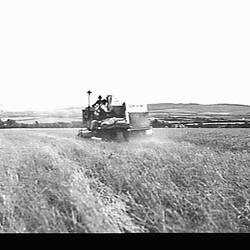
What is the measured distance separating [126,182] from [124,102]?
45 centimetres

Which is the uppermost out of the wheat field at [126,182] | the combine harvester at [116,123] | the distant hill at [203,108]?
the distant hill at [203,108]

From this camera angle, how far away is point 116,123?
1956mm

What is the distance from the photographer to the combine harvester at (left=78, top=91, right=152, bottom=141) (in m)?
1.96

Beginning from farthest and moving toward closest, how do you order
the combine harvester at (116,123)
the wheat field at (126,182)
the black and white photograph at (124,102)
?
the combine harvester at (116,123) → the black and white photograph at (124,102) → the wheat field at (126,182)

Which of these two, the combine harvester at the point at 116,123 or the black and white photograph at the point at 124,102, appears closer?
the black and white photograph at the point at 124,102

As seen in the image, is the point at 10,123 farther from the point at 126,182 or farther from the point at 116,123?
the point at 126,182

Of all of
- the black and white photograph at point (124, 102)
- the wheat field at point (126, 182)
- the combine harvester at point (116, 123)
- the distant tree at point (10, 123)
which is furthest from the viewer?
the distant tree at point (10, 123)

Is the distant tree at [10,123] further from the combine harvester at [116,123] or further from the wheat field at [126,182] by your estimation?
the combine harvester at [116,123]

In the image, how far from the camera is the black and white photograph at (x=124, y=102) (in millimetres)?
1851

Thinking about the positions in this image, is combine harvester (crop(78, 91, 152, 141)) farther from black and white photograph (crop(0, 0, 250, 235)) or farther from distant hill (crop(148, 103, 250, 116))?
distant hill (crop(148, 103, 250, 116))

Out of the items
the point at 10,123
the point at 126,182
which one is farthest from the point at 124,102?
the point at 10,123

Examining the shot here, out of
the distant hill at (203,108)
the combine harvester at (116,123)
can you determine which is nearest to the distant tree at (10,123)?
the combine harvester at (116,123)

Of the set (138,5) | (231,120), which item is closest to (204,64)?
(231,120)
